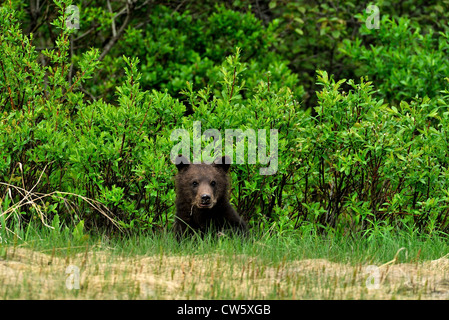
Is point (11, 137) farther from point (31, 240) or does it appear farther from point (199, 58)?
point (199, 58)

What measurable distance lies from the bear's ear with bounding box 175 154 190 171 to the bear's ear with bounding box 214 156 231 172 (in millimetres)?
313

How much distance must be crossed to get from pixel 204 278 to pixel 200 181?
70.7 inches

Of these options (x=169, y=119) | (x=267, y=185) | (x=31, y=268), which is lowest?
(x=31, y=268)

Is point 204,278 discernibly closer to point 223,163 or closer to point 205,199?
point 205,199

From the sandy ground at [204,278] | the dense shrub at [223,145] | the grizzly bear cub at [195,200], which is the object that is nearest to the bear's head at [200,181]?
the grizzly bear cub at [195,200]

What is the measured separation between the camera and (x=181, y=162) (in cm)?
766

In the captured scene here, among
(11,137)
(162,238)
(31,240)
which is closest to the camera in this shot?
(31,240)

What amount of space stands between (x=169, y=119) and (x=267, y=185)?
1465 millimetres

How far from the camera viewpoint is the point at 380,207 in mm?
8312

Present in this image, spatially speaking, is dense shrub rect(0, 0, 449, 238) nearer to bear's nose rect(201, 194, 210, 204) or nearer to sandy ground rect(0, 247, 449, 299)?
bear's nose rect(201, 194, 210, 204)

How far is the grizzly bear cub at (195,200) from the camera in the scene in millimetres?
7547

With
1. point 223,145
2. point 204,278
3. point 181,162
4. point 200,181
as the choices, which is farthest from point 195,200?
point 204,278

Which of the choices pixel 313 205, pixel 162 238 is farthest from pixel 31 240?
pixel 313 205

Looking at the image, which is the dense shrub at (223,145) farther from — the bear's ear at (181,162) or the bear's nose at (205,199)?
the bear's nose at (205,199)
